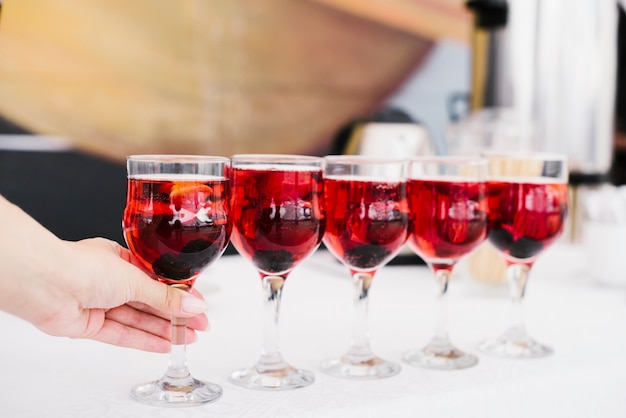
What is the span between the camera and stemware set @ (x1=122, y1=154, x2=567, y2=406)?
73 centimetres

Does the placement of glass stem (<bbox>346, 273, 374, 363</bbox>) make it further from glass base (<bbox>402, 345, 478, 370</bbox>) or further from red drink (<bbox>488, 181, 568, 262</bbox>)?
red drink (<bbox>488, 181, 568, 262</bbox>)

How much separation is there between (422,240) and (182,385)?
349 mm

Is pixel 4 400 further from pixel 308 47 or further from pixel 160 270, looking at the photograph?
pixel 308 47

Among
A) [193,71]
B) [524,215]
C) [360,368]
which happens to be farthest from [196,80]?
[360,368]

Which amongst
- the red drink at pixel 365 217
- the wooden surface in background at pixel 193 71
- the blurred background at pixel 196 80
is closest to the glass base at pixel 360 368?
the red drink at pixel 365 217

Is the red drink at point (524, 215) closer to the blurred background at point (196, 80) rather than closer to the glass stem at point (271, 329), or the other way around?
the glass stem at point (271, 329)

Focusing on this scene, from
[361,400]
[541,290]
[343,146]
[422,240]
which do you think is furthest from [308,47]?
[361,400]

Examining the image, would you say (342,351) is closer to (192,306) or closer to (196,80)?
(192,306)

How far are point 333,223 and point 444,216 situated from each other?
146 millimetres

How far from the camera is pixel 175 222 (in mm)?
723

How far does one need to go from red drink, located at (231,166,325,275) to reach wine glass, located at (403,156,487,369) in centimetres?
16

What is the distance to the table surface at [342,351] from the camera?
723 millimetres

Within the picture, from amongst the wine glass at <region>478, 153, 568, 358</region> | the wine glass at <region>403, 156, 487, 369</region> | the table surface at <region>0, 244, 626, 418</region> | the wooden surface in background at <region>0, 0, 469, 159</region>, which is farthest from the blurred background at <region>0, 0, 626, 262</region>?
the wine glass at <region>403, 156, 487, 369</region>

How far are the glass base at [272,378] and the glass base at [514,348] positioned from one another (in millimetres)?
275
